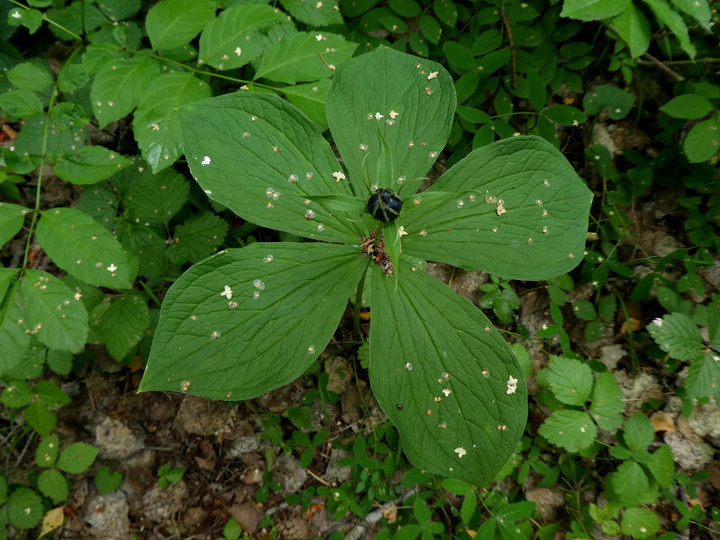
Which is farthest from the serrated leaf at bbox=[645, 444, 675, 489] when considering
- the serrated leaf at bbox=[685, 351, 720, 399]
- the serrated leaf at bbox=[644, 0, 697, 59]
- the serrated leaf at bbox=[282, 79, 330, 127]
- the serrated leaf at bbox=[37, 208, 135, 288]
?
the serrated leaf at bbox=[37, 208, 135, 288]

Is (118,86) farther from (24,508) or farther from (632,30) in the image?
(24,508)

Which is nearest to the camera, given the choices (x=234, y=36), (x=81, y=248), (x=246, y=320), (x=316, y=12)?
(x=246, y=320)

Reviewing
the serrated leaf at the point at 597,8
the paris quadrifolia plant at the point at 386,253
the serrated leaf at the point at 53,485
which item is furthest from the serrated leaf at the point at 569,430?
the serrated leaf at the point at 53,485

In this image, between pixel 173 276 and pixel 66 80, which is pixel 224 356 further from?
pixel 66 80

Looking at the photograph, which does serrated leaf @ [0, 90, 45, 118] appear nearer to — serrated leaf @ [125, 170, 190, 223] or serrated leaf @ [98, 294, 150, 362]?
serrated leaf @ [125, 170, 190, 223]

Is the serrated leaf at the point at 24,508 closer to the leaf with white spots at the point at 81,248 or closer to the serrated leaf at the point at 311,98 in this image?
the leaf with white spots at the point at 81,248

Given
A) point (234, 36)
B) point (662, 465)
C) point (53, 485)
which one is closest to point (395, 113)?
point (234, 36)
